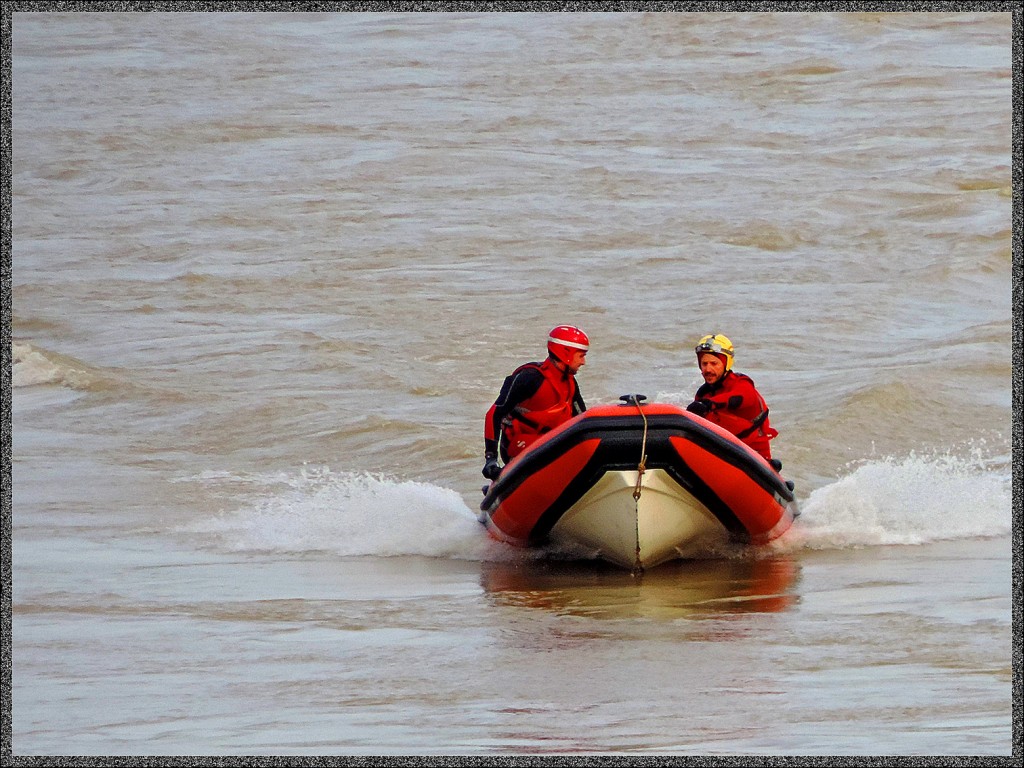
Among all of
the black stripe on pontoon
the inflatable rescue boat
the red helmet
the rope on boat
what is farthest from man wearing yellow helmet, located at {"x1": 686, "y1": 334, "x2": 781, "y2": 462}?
the rope on boat

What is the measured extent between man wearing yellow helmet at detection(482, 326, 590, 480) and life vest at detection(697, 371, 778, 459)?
2.18ft

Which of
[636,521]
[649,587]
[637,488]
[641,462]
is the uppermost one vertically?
[641,462]

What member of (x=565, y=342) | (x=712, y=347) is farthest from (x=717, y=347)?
(x=565, y=342)

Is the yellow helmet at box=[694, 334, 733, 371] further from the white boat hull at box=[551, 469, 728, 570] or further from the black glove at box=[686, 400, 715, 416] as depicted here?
the white boat hull at box=[551, 469, 728, 570]

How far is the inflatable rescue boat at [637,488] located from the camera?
8828 mm

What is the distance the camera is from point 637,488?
8852 millimetres

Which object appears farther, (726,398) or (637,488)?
(726,398)

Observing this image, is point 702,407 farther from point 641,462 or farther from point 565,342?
point 641,462

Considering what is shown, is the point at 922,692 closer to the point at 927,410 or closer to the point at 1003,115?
the point at 927,410

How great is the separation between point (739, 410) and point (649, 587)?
130 centimetres

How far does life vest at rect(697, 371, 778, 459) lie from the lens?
9.62m

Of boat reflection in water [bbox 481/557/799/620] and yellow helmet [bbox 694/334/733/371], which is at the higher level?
yellow helmet [bbox 694/334/733/371]

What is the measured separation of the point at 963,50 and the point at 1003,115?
422 centimetres

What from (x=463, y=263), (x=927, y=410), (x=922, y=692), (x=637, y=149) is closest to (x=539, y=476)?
(x=922, y=692)
